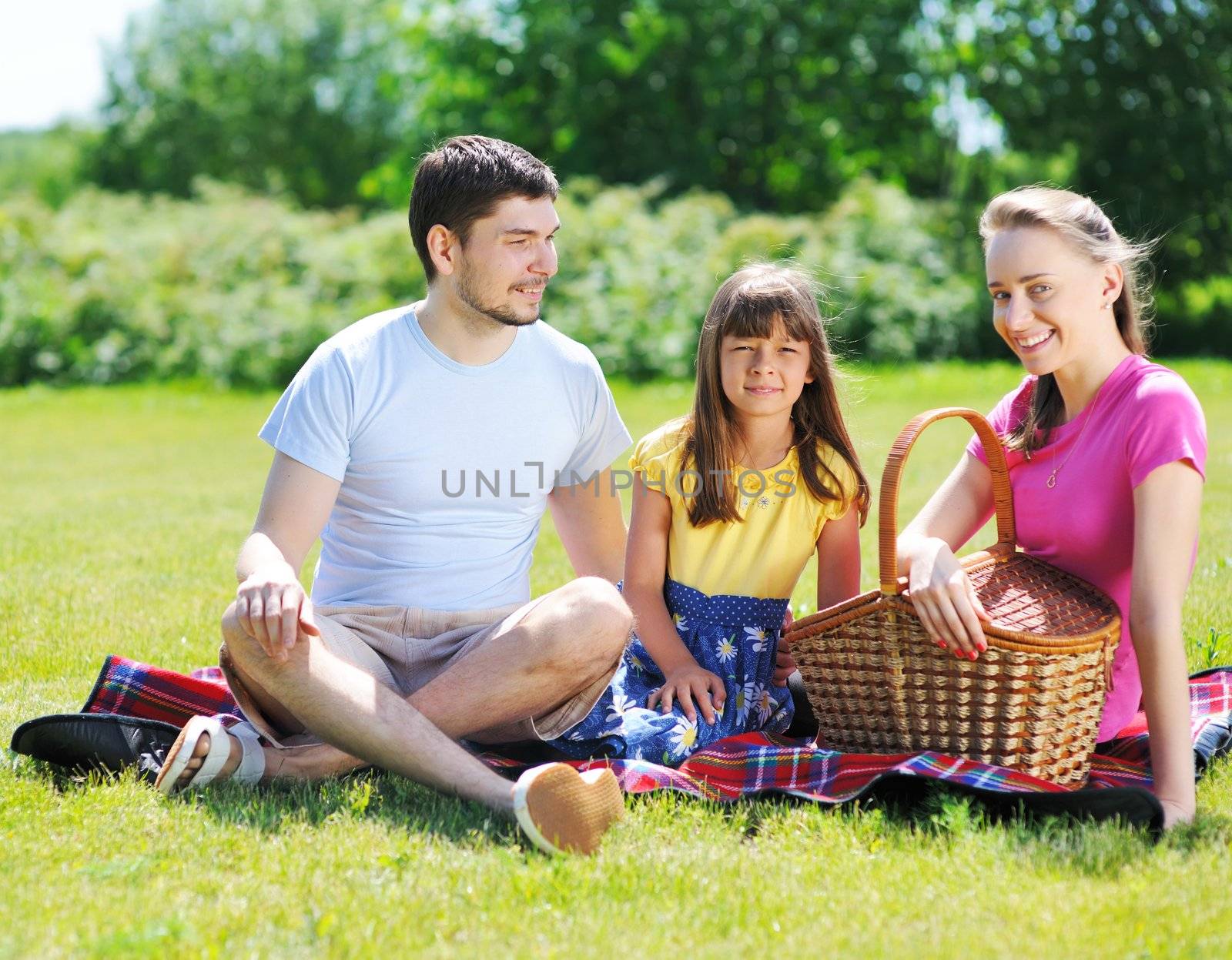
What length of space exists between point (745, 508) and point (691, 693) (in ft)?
1.89

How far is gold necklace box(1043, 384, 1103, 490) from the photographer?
331 centimetres

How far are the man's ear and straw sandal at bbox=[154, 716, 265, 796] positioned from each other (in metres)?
1.40

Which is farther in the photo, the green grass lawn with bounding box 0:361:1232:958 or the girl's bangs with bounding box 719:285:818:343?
the girl's bangs with bounding box 719:285:818:343

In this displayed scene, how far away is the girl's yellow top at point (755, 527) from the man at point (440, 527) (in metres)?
0.26

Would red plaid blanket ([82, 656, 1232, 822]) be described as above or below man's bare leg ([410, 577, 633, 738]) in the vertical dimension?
below

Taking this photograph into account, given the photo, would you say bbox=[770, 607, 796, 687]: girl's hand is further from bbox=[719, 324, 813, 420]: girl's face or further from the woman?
bbox=[719, 324, 813, 420]: girl's face

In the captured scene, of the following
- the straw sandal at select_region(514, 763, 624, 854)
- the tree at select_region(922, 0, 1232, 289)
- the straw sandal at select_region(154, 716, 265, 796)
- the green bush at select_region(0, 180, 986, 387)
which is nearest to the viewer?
the straw sandal at select_region(514, 763, 624, 854)

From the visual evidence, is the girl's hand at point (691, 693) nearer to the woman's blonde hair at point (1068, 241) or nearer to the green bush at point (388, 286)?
the woman's blonde hair at point (1068, 241)

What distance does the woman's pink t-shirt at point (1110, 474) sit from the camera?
121 inches

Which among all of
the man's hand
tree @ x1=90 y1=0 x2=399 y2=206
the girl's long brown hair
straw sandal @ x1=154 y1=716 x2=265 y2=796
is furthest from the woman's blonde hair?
tree @ x1=90 y1=0 x2=399 y2=206

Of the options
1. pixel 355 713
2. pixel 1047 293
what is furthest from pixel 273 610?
pixel 1047 293

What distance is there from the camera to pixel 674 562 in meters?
3.86

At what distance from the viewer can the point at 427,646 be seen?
3514 mm

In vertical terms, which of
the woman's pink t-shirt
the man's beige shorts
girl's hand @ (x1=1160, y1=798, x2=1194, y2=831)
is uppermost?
the woman's pink t-shirt
